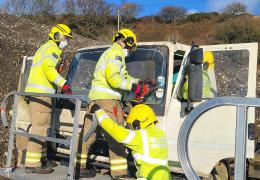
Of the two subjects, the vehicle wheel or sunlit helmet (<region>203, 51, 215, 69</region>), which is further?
sunlit helmet (<region>203, 51, 215, 69</region>)

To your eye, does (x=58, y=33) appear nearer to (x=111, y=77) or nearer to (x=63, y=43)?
(x=63, y=43)

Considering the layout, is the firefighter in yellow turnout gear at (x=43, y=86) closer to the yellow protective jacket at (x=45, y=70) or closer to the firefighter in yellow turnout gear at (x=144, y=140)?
the yellow protective jacket at (x=45, y=70)

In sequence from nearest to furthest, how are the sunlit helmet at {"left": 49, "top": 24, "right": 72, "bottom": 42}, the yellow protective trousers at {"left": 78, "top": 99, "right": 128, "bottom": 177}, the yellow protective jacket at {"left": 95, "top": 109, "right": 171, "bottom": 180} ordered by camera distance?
1. the yellow protective jacket at {"left": 95, "top": 109, "right": 171, "bottom": 180}
2. the yellow protective trousers at {"left": 78, "top": 99, "right": 128, "bottom": 177}
3. the sunlit helmet at {"left": 49, "top": 24, "right": 72, "bottom": 42}

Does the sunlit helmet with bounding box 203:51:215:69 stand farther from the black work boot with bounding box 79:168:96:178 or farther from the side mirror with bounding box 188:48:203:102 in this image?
the black work boot with bounding box 79:168:96:178

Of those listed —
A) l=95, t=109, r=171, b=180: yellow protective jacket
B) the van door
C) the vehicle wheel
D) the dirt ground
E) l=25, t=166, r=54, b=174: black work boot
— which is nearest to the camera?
l=95, t=109, r=171, b=180: yellow protective jacket

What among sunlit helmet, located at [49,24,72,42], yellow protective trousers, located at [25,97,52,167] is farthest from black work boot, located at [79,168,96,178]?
sunlit helmet, located at [49,24,72,42]

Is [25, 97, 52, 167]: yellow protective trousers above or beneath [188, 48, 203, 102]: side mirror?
beneath

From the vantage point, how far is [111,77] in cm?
469

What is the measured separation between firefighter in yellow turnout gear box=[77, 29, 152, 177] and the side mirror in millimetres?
642

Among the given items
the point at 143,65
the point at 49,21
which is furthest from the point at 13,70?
the point at 49,21

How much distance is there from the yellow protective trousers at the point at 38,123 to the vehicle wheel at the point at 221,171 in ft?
6.93

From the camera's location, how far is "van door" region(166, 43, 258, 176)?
4.43m

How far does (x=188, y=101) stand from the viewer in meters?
4.51

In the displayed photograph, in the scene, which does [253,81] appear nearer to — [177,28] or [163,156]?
[163,156]
